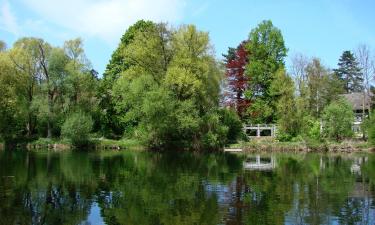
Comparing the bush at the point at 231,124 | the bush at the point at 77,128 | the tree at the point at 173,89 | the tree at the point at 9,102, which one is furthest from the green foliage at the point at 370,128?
the tree at the point at 9,102

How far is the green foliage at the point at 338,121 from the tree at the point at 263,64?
8371 millimetres

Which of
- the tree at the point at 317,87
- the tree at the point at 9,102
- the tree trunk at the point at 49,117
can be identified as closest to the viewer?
the tree at the point at 9,102

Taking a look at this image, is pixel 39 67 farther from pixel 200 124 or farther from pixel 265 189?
pixel 265 189

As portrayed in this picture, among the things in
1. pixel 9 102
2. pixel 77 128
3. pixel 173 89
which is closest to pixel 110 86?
pixel 77 128

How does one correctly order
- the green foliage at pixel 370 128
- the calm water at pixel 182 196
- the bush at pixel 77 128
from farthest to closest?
the green foliage at pixel 370 128, the bush at pixel 77 128, the calm water at pixel 182 196

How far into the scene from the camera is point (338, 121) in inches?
2464

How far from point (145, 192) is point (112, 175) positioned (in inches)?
301

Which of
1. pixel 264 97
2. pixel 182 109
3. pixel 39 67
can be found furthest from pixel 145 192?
pixel 264 97

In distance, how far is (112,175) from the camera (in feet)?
99.9

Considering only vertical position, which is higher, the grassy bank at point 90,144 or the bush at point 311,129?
the bush at point 311,129

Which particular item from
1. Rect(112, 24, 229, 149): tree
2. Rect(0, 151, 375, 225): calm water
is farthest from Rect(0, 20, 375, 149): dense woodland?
Rect(0, 151, 375, 225): calm water

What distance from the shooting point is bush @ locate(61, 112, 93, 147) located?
2276 inches

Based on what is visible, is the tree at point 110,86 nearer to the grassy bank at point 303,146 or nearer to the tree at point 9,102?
the tree at point 9,102

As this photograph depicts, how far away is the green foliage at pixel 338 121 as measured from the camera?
6250 centimetres
